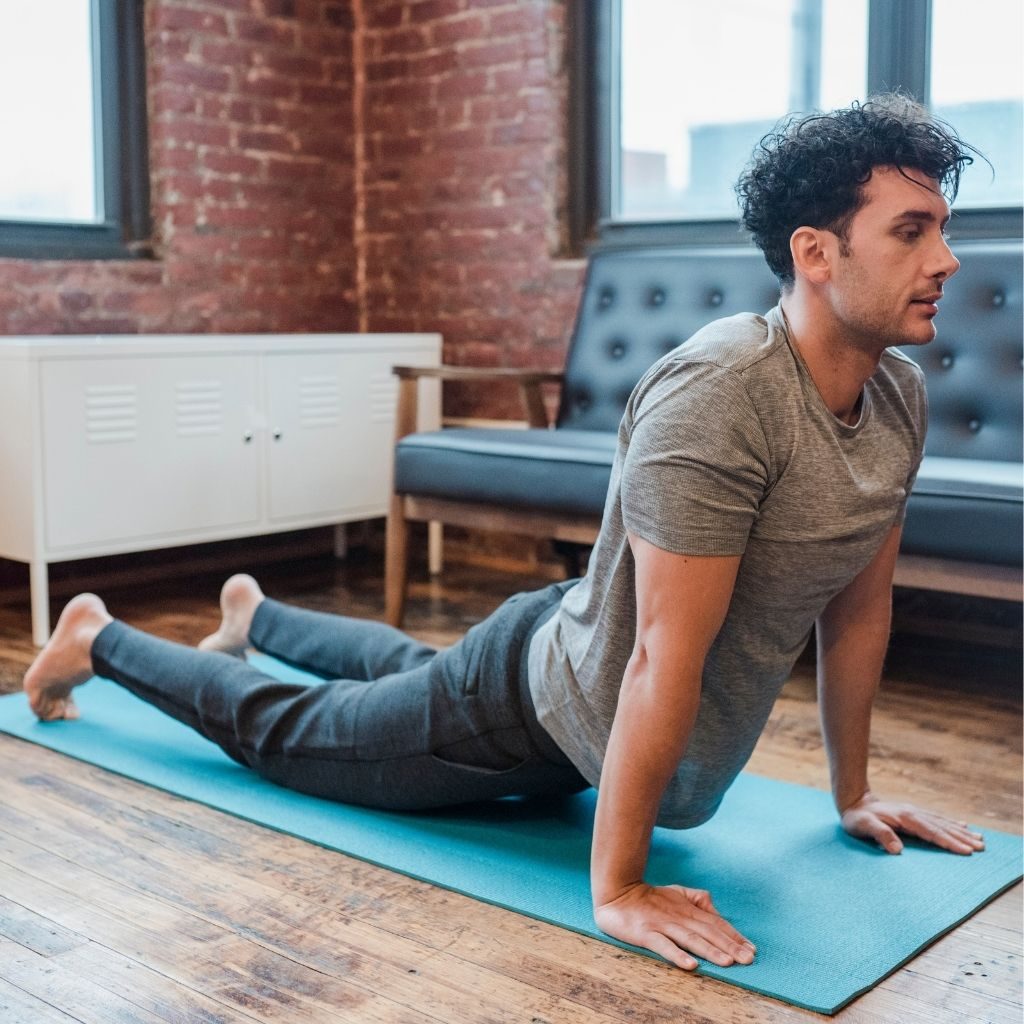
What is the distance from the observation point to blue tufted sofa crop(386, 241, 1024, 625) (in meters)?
2.49

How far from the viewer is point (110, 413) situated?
3408 mm

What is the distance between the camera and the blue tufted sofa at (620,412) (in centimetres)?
249

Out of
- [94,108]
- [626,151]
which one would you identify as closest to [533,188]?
[626,151]

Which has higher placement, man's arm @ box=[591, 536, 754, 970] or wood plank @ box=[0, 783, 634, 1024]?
man's arm @ box=[591, 536, 754, 970]

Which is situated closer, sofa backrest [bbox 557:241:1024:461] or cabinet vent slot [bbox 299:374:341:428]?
sofa backrest [bbox 557:241:1024:461]

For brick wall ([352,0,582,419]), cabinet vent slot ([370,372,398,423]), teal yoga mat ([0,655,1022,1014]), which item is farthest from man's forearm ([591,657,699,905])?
brick wall ([352,0,582,419])

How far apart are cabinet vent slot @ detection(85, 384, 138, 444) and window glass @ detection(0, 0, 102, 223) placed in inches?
30.6

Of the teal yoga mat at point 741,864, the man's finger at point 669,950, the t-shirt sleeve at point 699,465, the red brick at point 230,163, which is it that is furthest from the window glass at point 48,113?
the man's finger at point 669,950

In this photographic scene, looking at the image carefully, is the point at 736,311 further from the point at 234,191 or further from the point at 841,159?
the point at 841,159

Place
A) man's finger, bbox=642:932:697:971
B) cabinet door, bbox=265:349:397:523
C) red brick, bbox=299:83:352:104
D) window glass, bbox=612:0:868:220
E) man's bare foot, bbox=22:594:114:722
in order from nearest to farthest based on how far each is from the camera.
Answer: man's finger, bbox=642:932:697:971 → man's bare foot, bbox=22:594:114:722 → window glass, bbox=612:0:868:220 → cabinet door, bbox=265:349:397:523 → red brick, bbox=299:83:352:104

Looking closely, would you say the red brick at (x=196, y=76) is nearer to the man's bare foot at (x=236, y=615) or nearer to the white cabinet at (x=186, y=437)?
the white cabinet at (x=186, y=437)

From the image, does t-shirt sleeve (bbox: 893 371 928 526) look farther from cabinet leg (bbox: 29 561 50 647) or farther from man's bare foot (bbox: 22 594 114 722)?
cabinet leg (bbox: 29 561 50 647)

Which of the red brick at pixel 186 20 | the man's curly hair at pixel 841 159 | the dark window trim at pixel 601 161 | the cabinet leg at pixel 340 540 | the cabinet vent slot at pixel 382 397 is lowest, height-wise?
the cabinet leg at pixel 340 540

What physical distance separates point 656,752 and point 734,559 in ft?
0.76
